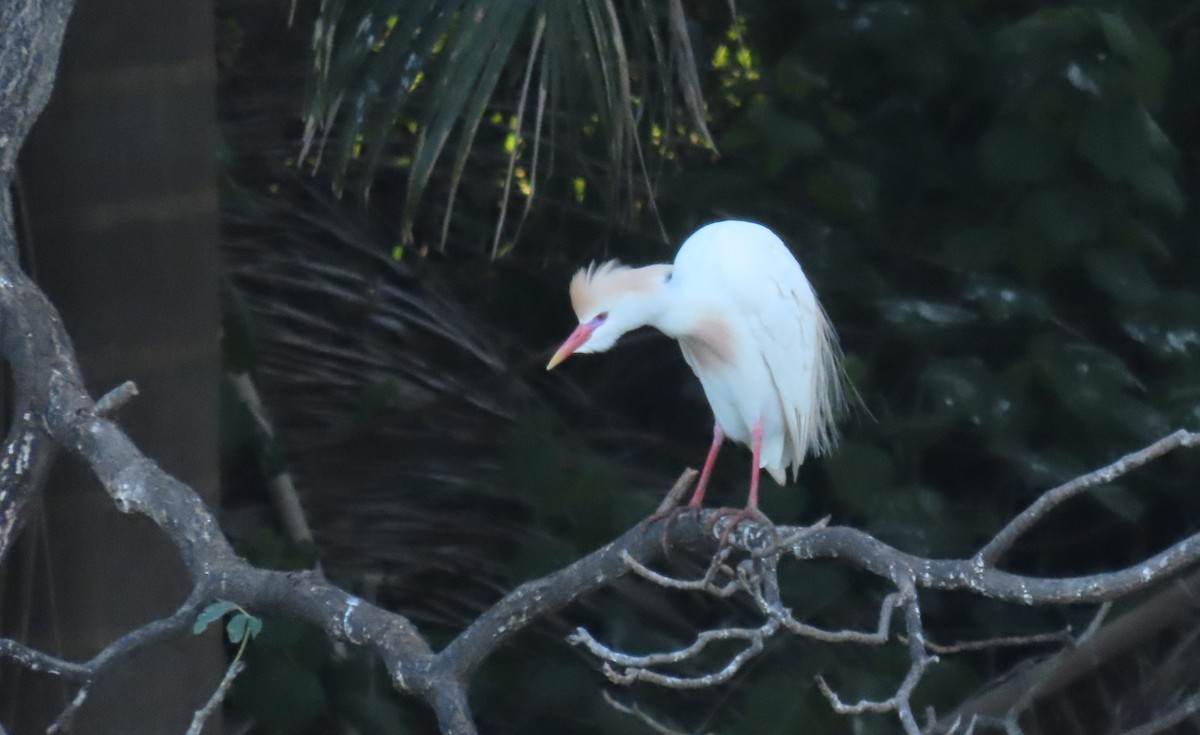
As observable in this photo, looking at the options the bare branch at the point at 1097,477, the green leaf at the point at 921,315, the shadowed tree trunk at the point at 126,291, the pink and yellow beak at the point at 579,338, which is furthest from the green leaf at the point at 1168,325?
the shadowed tree trunk at the point at 126,291

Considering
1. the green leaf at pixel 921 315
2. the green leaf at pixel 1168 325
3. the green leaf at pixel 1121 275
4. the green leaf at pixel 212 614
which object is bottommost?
the green leaf at pixel 1168 325

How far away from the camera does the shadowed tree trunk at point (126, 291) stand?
213 cm

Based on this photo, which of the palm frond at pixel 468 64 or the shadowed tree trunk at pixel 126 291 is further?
the shadowed tree trunk at pixel 126 291

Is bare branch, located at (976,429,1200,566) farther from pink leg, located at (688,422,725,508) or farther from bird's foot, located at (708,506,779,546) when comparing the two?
pink leg, located at (688,422,725,508)

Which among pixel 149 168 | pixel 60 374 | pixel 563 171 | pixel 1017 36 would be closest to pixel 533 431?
pixel 563 171

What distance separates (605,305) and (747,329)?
1.10 ft

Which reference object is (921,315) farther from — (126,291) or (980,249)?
(126,291)

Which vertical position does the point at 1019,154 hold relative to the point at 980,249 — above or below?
above

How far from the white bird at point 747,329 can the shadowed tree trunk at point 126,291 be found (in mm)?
569

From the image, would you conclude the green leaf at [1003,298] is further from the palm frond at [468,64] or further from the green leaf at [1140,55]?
the palm frond at [468,64]

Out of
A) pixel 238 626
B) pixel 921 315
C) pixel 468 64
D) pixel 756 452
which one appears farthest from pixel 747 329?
pixel 238 626

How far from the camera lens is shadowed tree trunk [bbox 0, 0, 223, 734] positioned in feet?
7.00

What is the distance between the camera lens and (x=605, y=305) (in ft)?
6.60

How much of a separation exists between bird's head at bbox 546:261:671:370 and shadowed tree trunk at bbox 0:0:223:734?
1.85 ft
